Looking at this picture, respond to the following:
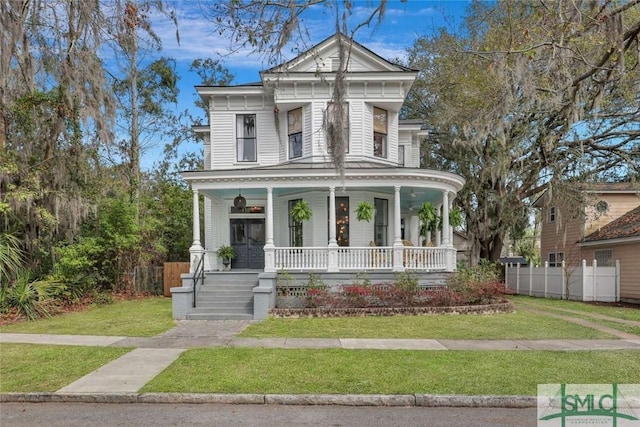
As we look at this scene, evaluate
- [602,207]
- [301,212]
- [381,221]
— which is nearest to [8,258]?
[301,212]

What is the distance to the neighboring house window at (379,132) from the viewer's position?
16734 mm

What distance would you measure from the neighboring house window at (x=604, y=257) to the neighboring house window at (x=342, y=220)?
40.6 ft

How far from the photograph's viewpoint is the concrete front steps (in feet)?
38.1

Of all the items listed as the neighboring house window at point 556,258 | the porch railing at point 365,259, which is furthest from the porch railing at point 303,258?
the neighboring house window at point 556,258

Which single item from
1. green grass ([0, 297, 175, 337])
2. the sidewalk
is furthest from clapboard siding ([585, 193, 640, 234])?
green grass ([0, 297, 175, 337])

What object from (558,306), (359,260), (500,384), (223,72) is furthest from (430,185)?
(223,72)

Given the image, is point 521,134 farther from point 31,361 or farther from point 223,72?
point 223,72

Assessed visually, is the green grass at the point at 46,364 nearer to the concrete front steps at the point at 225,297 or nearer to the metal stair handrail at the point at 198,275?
the concrete front steps at the point at 225,297

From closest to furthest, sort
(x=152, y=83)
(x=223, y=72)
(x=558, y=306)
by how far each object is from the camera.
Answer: (x=558, y=306) < (x=152, y=83) < (x=223, y=72)

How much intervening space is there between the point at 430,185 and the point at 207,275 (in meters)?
7.96

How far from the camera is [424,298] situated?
12555mm

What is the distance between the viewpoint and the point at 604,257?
20172 mm

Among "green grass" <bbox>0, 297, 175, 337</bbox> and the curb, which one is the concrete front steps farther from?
the curb

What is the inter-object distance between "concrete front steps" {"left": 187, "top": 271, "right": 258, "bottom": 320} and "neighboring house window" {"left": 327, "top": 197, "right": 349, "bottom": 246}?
348 centimetres
